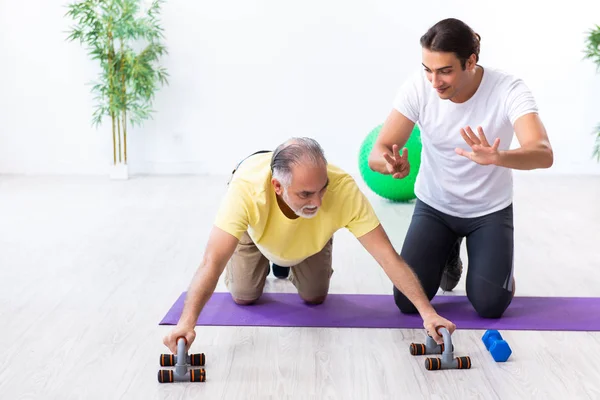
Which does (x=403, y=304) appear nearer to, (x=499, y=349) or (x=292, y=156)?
(x=499, y=349)

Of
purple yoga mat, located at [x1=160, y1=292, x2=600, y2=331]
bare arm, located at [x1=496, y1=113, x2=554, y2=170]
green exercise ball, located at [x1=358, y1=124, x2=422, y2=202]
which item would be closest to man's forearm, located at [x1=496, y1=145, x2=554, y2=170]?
bare arm, located at [x1=496, y1=113, x2=554, y2=170]

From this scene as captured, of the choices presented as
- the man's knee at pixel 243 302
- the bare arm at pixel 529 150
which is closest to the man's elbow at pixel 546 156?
the bare arm at pixel 529 150

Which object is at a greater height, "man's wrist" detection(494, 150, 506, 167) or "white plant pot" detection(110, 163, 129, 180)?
"man's wrist" detection(494, 150, 506, 167)

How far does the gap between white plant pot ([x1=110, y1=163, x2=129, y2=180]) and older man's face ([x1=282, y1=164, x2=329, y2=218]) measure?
3.86 metres

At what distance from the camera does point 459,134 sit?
2910 mm

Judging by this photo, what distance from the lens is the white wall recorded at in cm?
615

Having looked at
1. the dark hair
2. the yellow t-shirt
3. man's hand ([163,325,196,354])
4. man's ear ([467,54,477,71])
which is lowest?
man's hand ([163,325,196,354])

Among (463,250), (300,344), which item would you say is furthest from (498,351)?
(463,250)

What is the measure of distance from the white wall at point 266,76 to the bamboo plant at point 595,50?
9cm

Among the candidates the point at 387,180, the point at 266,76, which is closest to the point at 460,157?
the point at 387,180

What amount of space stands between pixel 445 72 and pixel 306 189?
70 cm

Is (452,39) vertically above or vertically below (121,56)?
above

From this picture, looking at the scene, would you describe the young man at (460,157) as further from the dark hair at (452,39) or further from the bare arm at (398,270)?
the bare arm at (398,270)

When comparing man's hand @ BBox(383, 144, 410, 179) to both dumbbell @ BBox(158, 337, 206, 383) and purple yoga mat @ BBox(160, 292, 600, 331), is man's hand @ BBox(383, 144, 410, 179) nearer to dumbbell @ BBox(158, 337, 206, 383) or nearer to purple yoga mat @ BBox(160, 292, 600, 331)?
purple yoga mat @ BBox(160, 292, 600, 331)
